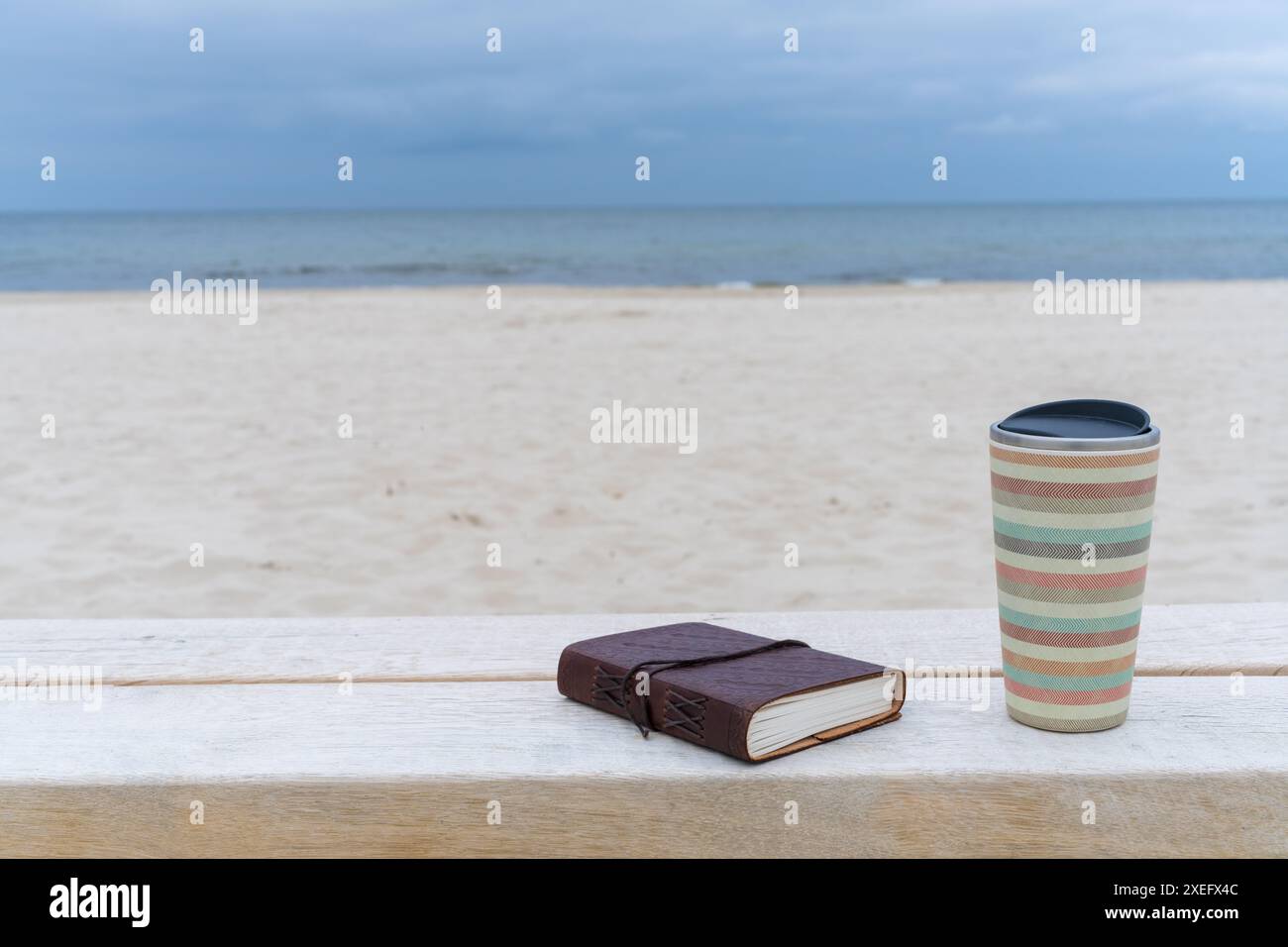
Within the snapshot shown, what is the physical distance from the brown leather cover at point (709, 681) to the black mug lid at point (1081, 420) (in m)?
0.23

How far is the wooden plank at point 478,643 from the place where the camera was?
3.78 ft

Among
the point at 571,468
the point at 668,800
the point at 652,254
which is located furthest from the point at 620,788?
the point at 652,254

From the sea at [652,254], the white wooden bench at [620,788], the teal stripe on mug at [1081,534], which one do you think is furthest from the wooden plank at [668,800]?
the sea at [652,254]

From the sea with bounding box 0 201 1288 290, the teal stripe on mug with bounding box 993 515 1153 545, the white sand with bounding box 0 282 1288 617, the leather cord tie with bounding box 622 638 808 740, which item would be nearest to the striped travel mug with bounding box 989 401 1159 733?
the teal stripe on mug with bounding box 993 515 1153 545

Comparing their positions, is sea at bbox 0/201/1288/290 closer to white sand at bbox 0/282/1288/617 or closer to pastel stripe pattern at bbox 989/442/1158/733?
white sand at bbox 0/282/1288/617

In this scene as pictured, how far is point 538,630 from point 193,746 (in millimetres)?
405

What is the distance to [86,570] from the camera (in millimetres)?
3680

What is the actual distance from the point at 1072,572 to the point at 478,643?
1.98ft

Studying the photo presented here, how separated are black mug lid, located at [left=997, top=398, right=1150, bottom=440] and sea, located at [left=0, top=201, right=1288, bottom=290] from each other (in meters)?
15.4

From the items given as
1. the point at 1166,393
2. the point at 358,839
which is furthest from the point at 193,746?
the point at 1166,393

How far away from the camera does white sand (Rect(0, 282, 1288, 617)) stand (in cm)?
354

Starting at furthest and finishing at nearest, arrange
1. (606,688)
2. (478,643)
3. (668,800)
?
1. (478,643)
2. (606,688)
3. (668,800)

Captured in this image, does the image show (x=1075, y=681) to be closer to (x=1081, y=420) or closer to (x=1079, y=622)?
(x=1079, y=622)

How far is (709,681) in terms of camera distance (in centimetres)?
96
